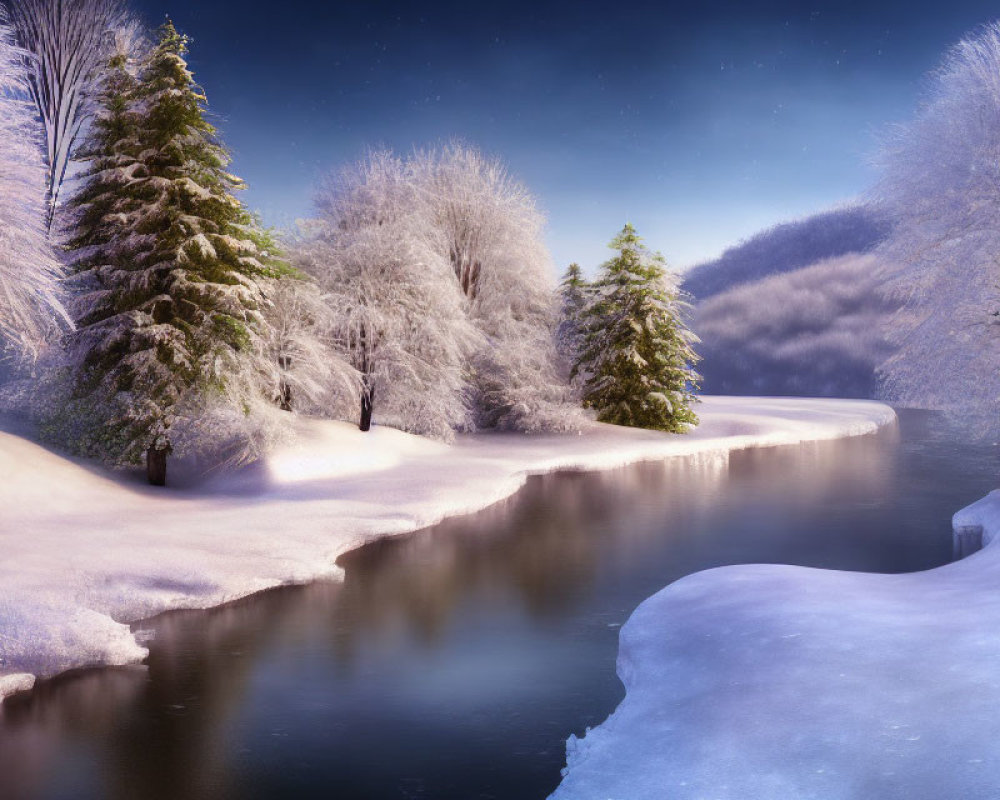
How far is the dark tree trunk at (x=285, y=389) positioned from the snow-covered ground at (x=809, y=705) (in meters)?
17.8

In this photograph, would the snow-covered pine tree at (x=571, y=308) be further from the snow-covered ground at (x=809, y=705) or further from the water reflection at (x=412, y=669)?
the snow-covered ground at (x=809, y=705)

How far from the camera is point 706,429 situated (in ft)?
128


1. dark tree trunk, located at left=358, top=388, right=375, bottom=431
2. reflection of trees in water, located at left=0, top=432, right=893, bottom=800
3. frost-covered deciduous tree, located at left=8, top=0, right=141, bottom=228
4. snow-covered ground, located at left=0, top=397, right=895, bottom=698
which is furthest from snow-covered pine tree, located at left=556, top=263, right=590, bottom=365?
frost-covered deciduous tree, located at left=8, top=0, right=141, bottom=228

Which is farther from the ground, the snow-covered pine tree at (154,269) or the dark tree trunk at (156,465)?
the snow-covered pine tree at (154,269)

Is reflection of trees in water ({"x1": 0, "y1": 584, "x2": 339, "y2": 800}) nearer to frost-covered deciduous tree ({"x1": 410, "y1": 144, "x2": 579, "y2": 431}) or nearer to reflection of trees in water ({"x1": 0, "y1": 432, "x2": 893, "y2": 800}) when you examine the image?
reflection of trees in water ({"x1": 0, "y1": 432, "x2": 893, "y2": 800})

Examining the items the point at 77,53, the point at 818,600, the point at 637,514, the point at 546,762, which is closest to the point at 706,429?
the point at 637,514

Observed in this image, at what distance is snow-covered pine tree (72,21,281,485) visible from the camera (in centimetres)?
1992

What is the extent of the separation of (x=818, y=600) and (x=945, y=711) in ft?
11.3

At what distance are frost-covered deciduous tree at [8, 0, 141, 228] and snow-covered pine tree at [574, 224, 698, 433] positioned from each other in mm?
19588

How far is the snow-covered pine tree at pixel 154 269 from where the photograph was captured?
19.9 m

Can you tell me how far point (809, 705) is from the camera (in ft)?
23.0

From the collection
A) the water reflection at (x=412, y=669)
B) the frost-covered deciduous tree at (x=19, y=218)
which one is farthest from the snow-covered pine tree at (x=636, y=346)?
the frost-covered deciduous tree at (x=19, y=218)

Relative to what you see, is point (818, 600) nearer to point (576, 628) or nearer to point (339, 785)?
point (576, 628)

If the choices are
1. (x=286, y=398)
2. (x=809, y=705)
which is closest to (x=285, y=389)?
(x=286, y=398)
